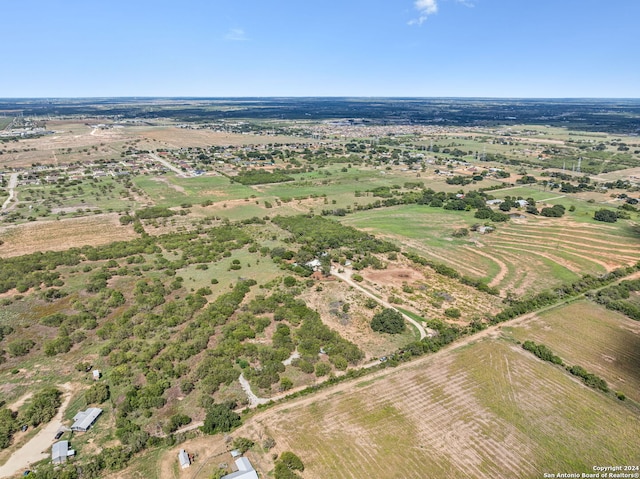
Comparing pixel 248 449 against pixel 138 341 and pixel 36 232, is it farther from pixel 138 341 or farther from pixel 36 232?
pixel 36 232

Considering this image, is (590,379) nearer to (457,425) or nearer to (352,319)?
(457,425)

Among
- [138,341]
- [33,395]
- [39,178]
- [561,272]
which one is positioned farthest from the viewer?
[39,178]

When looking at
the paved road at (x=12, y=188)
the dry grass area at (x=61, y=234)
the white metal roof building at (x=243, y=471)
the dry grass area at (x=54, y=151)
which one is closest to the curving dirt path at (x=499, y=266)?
the white metal roof building at (x=243, y=471)

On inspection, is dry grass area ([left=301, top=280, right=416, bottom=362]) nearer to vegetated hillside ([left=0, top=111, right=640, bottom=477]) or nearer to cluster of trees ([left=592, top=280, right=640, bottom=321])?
vegetated hillside ([left=0, top=111, right=640, bottom=477])

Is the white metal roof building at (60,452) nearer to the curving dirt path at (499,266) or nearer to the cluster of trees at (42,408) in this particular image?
the cluster of trees at (42,408)

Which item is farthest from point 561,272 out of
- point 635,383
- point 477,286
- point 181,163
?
point 181,163

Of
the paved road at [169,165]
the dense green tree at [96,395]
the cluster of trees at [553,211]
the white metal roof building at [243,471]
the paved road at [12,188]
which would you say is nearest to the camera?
the white metal roof building at [243,471]

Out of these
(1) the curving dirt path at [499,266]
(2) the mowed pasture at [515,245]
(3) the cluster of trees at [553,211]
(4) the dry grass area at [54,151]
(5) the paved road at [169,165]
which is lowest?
(1) the curving dirt path at [499,266]
